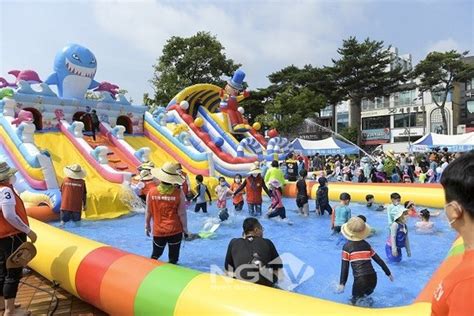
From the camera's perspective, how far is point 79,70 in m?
12.7

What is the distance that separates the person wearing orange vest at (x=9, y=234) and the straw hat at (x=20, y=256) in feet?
0.24

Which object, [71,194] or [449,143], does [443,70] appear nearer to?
[449,143]

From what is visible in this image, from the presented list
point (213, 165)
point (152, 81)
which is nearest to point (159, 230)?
point (213, 165)

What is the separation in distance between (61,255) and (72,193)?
3360mm

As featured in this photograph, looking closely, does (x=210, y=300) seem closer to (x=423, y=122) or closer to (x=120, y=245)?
(x=120, y=245)

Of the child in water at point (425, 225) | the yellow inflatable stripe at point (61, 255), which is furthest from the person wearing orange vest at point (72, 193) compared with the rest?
the child in water at point (425, 225)

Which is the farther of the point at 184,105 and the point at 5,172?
the point at 184,105

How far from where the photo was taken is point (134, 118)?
559 inches

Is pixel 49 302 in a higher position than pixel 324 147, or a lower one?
lower

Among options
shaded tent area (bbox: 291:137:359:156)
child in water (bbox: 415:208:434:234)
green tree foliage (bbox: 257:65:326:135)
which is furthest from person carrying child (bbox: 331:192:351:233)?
green tree foliage (bbox: 257:65:326:135)

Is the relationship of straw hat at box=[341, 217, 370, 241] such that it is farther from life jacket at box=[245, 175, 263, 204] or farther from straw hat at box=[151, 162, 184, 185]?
life jacket at box=[245, 175, 263, 204]

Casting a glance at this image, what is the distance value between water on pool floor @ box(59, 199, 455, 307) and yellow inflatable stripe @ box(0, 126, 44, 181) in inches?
73.4

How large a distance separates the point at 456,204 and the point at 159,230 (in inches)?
142

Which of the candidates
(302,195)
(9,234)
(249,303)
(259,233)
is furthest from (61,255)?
(302,195)
